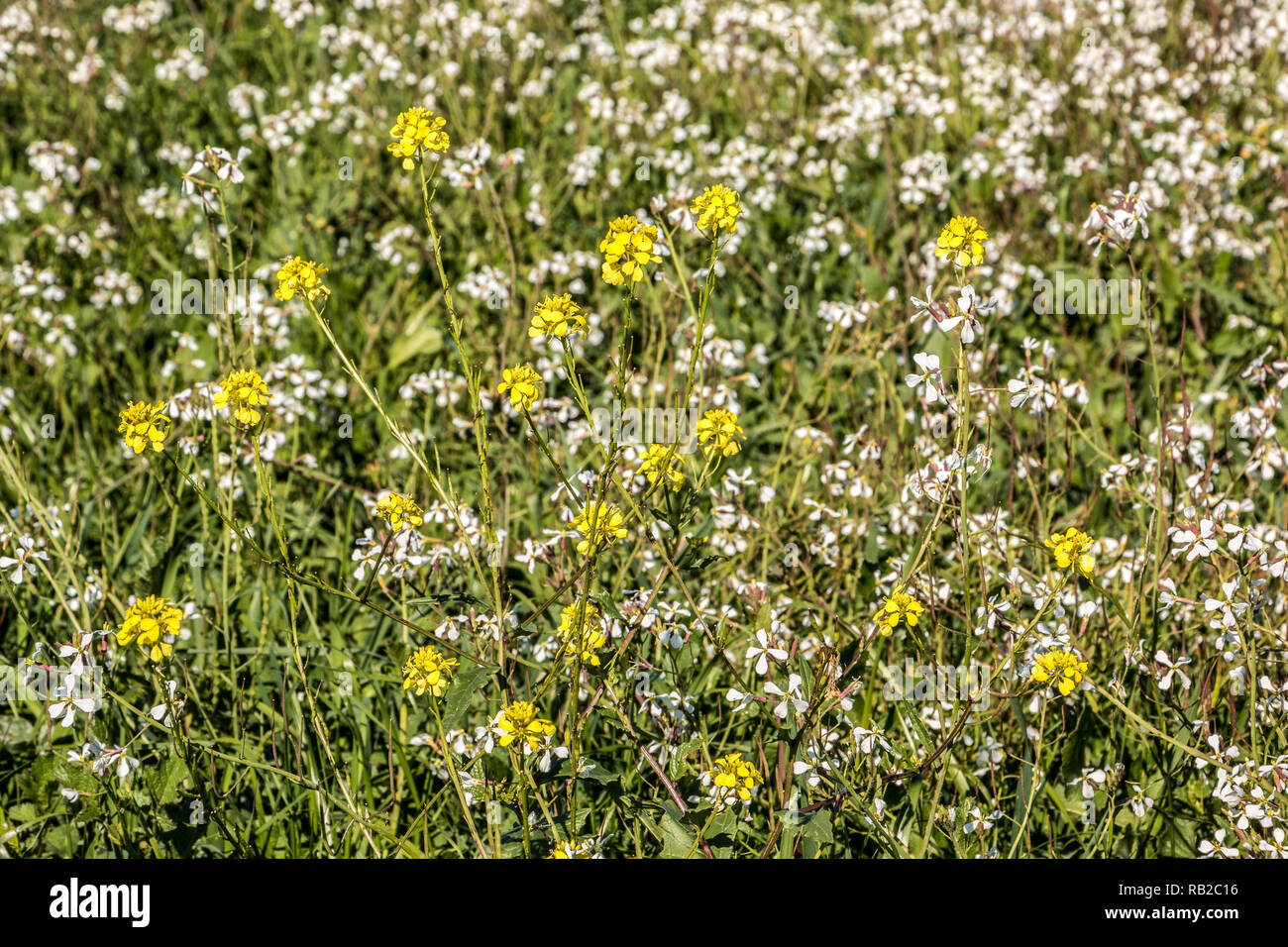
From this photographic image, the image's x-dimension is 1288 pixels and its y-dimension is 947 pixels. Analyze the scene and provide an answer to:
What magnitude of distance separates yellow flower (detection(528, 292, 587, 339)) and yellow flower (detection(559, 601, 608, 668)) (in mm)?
480

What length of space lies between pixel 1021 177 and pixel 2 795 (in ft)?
13.5

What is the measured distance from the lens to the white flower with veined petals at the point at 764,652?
2.15 m

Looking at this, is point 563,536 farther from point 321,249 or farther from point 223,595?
point 321,249

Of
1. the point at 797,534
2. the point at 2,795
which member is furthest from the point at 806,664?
the point at 2,795

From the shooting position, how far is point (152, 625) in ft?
6.30

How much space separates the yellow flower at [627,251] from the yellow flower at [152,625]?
0.96m

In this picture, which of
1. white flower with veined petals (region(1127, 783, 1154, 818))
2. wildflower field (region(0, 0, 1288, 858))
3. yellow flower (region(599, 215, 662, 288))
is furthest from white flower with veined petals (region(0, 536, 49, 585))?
white flower with veined petals (region(1127, 783, 1154, 818))

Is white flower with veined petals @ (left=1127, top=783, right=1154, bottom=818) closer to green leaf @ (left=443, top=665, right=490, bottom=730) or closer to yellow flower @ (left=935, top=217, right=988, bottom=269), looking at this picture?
yellow flower @ (left=935, top=217, right=988, bottom=269)

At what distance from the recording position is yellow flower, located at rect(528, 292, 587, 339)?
195 cm

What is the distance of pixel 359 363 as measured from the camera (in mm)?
4184

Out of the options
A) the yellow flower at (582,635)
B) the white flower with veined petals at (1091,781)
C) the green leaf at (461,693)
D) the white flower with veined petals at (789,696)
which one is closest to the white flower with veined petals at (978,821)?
the white flower with veined petals at (1091,781)

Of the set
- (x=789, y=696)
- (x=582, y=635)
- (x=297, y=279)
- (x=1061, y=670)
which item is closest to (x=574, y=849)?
(x=582, y=635)

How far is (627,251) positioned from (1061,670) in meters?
1.08

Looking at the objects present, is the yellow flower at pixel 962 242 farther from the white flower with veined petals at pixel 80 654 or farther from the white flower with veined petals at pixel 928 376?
the white flower with veined petals at pixel 80 654
